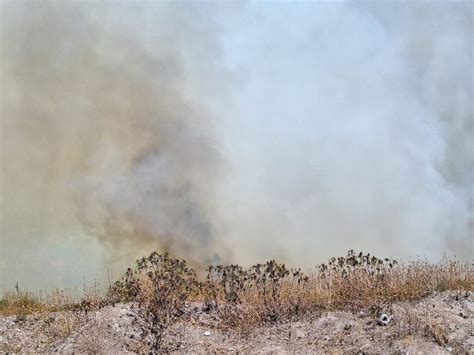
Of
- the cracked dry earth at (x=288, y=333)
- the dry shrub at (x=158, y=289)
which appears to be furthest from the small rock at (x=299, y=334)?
the dry shrub at (x=158, y=289)

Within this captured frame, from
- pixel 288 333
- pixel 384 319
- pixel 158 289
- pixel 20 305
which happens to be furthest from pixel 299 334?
pixel 20 305

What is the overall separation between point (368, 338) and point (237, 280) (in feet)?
12.2

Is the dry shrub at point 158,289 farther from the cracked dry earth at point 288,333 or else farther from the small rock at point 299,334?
the small rock at point 299,334

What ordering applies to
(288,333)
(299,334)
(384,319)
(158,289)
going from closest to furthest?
(384,319), (299,334), (288,333), (158,289)

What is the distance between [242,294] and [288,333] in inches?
76.9

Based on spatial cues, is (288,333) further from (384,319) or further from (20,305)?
(20,305)

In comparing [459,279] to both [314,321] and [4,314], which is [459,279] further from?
[4,314]

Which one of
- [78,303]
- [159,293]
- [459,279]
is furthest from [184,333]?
[459,279]

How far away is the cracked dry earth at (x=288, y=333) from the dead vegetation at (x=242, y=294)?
11 cm

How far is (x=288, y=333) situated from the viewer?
1116 cm

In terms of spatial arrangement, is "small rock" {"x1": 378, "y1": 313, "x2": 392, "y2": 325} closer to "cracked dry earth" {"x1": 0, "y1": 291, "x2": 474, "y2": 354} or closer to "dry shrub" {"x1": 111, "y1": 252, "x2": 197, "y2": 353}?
"cracked dry earth" {"x1": 0, "y1": 291, "x2": 474, "y2": 354}

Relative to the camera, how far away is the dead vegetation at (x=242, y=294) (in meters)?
11.7

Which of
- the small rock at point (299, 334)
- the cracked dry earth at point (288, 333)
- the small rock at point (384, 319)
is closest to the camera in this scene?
the cracked dry earth at point (288, 333)

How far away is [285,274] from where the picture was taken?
12.6 metres
